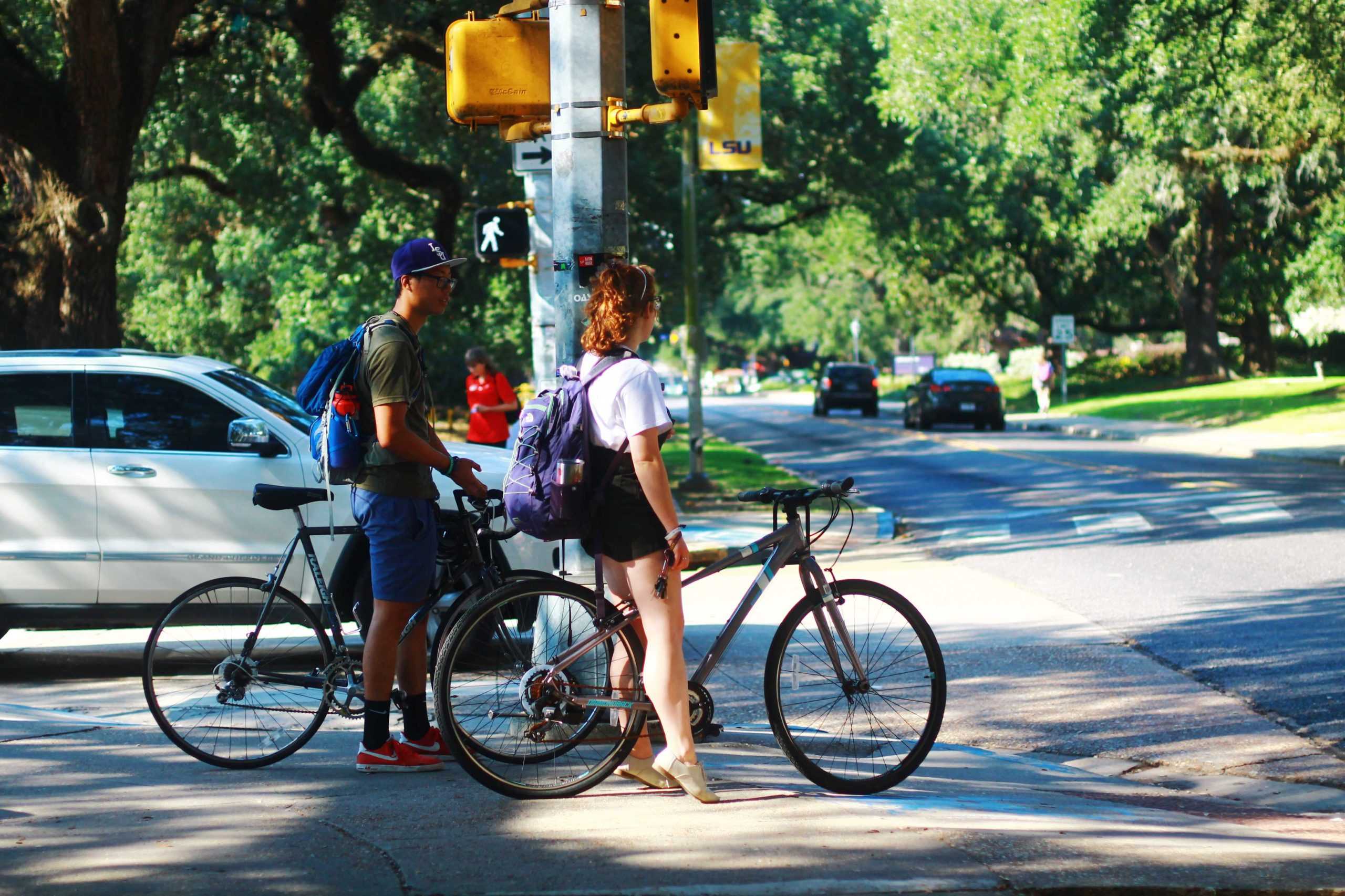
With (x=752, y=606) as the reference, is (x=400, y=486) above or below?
above

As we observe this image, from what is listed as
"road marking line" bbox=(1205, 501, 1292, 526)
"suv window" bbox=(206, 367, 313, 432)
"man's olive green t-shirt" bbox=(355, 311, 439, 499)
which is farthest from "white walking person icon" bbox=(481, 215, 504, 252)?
"road marking line" bbox=(1205, 501, 1292, 526)

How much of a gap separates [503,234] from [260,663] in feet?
21.3

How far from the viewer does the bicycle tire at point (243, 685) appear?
20.1ft

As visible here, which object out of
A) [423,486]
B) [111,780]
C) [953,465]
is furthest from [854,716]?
[953,465]

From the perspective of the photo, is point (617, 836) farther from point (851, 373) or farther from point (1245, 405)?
point (851, 373)

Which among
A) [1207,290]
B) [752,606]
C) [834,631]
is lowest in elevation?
[834,631]

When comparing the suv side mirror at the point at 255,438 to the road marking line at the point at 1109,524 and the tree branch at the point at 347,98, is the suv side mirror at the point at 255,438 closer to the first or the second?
the road marking line at the point at 1109,524

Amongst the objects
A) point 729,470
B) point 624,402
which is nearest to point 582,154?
point 624,402

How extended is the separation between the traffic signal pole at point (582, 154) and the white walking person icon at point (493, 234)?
5.47m

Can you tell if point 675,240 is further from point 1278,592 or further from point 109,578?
point 109,578

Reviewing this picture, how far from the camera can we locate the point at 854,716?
19.0 ft

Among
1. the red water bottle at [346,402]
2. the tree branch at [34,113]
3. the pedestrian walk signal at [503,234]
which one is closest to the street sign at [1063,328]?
the tree branch at [34,113]

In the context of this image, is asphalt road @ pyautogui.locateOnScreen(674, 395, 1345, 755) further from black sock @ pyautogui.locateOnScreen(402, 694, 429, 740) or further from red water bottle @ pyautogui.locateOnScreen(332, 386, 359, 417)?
red water bottle @ pyautogui.locateOnScreen(332, 386, 359, 417)

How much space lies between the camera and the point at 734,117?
65.2 ft
